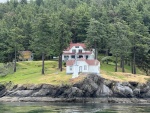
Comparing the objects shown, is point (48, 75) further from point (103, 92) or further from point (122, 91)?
point (122, 91)

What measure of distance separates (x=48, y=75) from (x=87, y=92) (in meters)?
15.7

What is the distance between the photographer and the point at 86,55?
125938mm

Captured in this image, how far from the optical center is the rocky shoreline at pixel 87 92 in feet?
279

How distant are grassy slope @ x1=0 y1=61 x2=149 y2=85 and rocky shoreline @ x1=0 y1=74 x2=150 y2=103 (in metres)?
2.40

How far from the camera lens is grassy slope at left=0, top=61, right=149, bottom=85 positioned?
91.4 meters

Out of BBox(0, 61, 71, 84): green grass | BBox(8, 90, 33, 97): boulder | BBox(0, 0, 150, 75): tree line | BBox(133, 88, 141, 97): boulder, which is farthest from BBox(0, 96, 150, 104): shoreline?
BBox(0, 0, 150, 75): tree line

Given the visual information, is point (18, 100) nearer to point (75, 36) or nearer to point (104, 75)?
point (104, 75)

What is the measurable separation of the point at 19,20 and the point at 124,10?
36881 millimetres

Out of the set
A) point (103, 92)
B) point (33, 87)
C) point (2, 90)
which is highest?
point (33, 87)

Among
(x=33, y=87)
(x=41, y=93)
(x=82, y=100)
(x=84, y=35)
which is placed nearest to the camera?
(x=82, y=100)

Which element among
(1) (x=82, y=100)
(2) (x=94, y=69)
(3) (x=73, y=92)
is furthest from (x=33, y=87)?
(2) (x=94, y=69)

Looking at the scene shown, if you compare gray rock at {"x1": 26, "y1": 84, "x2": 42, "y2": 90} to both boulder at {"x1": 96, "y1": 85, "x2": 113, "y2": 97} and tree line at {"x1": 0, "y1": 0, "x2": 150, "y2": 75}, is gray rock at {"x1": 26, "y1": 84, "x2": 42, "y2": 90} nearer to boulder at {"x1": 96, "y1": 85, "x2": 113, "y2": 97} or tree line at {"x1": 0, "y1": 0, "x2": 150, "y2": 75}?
boulder at {"x1": 96, "y1": 85, "x2": 113, "y2": 97}

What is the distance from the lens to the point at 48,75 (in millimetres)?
98125

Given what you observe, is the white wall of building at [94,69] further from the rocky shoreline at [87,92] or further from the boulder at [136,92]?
the boulder at [136,92]
